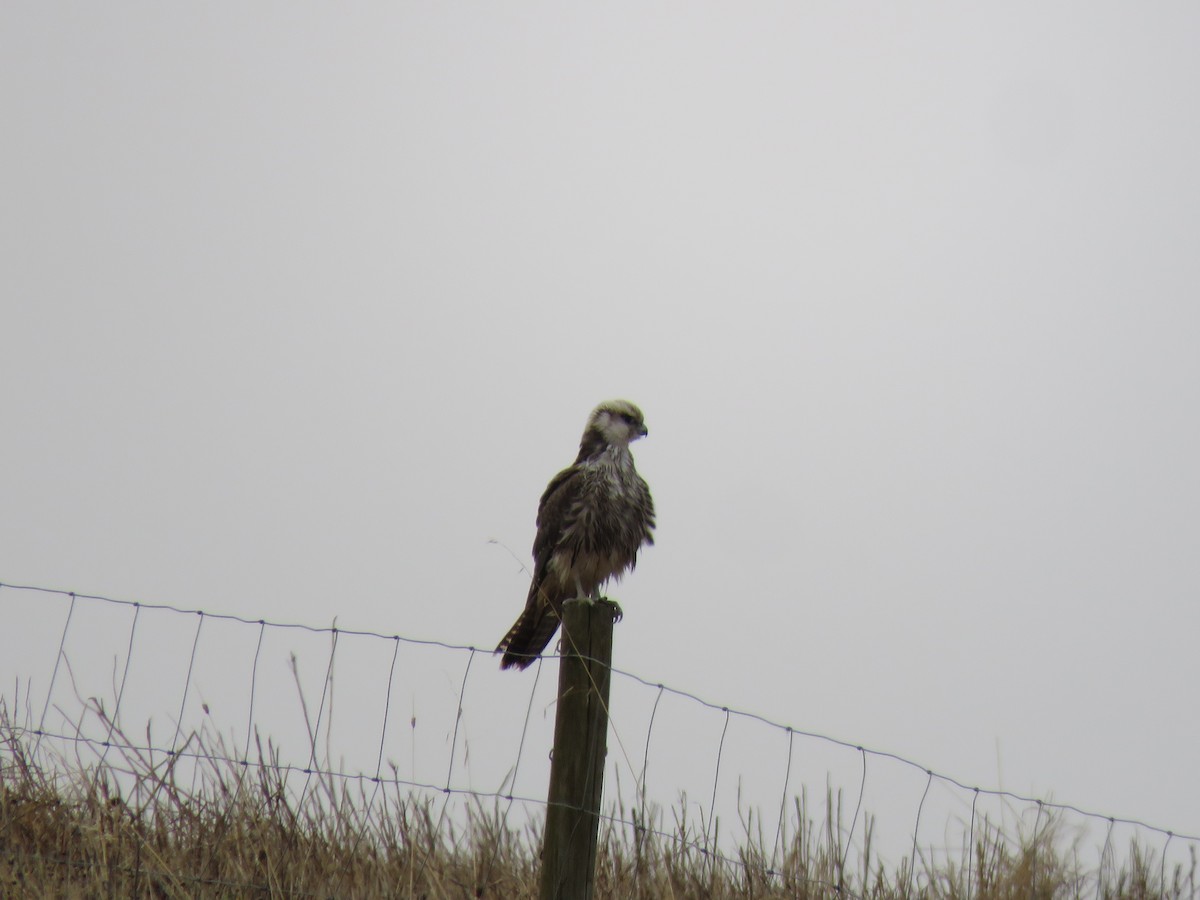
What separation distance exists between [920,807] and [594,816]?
3.95ft

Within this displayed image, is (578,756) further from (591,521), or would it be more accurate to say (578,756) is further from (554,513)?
(554,513)

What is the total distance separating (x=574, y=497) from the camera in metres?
5.99

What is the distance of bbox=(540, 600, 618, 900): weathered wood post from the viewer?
10.7 feet

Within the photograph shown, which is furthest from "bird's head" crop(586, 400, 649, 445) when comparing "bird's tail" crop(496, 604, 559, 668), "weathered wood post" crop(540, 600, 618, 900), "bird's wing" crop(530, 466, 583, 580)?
"weathered wood post" crop(540, 600, 618, 900)

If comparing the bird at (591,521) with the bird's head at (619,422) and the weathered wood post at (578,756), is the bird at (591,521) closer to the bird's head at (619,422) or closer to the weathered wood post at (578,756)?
the bird's head at (619,422)

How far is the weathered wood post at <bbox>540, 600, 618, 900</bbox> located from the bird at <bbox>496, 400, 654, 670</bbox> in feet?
7.62

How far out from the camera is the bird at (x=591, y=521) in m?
5.88

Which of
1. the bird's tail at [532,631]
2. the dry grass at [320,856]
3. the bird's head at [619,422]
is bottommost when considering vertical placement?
the dry grass at [320,856]

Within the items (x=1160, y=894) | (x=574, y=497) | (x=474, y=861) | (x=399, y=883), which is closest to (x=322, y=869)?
(x=399, y=883)

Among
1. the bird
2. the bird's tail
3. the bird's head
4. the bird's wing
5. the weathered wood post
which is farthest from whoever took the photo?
the bird's head

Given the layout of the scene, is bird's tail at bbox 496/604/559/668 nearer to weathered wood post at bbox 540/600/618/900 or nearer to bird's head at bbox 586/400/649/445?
bird's head at bbox 586/400/649/445

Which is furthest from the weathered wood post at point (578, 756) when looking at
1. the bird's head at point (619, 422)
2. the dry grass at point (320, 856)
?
the bird's head at point (619, 422)

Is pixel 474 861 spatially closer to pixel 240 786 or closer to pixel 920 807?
pixel 240 786

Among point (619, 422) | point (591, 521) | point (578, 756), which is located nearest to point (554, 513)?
point (591, 521)
